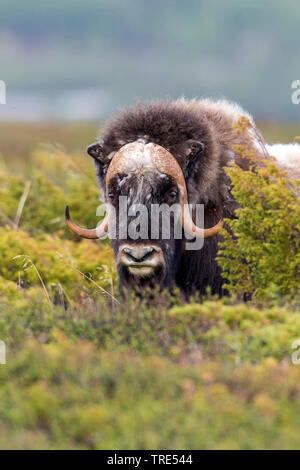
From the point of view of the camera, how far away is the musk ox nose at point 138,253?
16.6 feet

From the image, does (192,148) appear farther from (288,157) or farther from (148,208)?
(288,157)

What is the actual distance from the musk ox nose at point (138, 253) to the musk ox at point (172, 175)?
0.10ft

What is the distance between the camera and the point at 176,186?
5.45m

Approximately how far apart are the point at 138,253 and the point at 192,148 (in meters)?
0.96

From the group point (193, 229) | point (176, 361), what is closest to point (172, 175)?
point (193, 229)

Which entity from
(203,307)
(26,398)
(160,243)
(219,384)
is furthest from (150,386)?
(160,243)

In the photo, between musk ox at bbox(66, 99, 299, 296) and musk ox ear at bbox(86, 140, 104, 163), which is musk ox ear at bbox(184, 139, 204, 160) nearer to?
musk ox at bbox(66, 99, 299, 296)

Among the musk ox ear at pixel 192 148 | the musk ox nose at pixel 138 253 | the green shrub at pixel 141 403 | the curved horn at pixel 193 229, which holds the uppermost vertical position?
the musk ox ear at pixel 192 148

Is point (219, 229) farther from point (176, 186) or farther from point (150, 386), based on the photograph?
point (150, 386)

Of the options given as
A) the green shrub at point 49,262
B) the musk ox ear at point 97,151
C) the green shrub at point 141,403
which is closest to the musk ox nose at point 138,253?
the musk ox ear at point 97,151

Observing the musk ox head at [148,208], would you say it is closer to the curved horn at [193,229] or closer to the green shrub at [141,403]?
the curved horn at [193,229]

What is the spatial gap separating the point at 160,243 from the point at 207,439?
231cm

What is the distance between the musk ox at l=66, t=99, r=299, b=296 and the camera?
533 cm

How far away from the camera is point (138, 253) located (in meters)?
5.07
